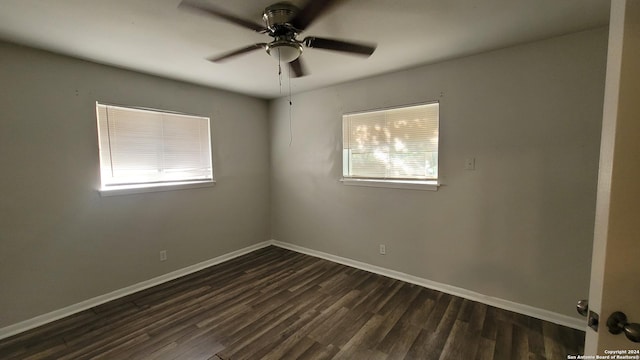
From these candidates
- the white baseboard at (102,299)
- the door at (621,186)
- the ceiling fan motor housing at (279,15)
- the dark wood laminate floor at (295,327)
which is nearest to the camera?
the door at (621,186)

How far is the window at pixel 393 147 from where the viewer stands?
9.18 ft

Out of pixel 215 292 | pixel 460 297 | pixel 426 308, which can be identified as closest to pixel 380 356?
pixel 426 308

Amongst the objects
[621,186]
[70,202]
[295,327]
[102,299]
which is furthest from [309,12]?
[102,299]

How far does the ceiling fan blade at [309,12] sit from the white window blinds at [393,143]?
67.1 inches

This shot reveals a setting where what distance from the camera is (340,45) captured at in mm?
1744

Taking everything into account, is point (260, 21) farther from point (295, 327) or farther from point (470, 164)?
point (295, 327)

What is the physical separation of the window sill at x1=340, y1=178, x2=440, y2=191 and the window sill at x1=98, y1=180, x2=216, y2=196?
6.26 feet

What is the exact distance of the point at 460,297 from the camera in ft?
8.64

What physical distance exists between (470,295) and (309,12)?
2.87 meters

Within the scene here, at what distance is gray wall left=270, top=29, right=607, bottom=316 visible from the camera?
6.81 feet

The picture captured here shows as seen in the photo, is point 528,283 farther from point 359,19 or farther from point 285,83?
point 285,83

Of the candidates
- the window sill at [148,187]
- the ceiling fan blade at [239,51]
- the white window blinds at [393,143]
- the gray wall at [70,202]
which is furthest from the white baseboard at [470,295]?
the ceiling fan blade at [239,51]

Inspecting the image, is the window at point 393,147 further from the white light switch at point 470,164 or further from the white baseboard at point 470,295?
the white baseboard at point 470,295

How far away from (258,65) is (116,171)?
1864mm
